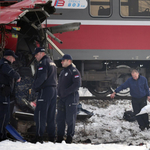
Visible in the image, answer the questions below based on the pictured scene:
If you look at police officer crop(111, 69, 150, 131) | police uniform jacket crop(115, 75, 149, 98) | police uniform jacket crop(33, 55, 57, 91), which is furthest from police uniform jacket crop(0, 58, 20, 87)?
police uniform jacket crop(115, 75, 149, 98)

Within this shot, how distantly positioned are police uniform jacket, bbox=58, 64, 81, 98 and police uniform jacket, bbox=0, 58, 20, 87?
2.88 ft

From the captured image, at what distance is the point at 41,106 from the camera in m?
4.11

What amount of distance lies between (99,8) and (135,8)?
47.6 inches

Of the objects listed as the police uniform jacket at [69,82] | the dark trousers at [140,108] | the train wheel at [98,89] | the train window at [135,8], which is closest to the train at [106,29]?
the train window at [135,8]

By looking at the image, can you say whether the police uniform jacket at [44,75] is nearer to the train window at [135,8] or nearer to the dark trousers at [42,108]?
the dark trousers at [42,108]

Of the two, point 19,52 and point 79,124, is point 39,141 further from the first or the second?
Result: point 19,52

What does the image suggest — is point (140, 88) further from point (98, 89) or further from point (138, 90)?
point (98, 89)

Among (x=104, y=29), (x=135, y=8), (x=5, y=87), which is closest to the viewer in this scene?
(x=5, y=87)

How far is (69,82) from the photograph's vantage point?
4.35m

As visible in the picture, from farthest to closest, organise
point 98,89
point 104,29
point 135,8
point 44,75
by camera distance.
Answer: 1. point 98,89
2. point 135,8
3. point 104,29
4. point 44,75

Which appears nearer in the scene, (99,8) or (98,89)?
(99,8)

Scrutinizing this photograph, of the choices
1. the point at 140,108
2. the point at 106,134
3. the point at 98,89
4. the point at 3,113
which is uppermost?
the point at 98,89

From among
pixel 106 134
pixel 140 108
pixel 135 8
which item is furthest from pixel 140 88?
pixel 135 8

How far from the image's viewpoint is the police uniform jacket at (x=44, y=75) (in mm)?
4059
